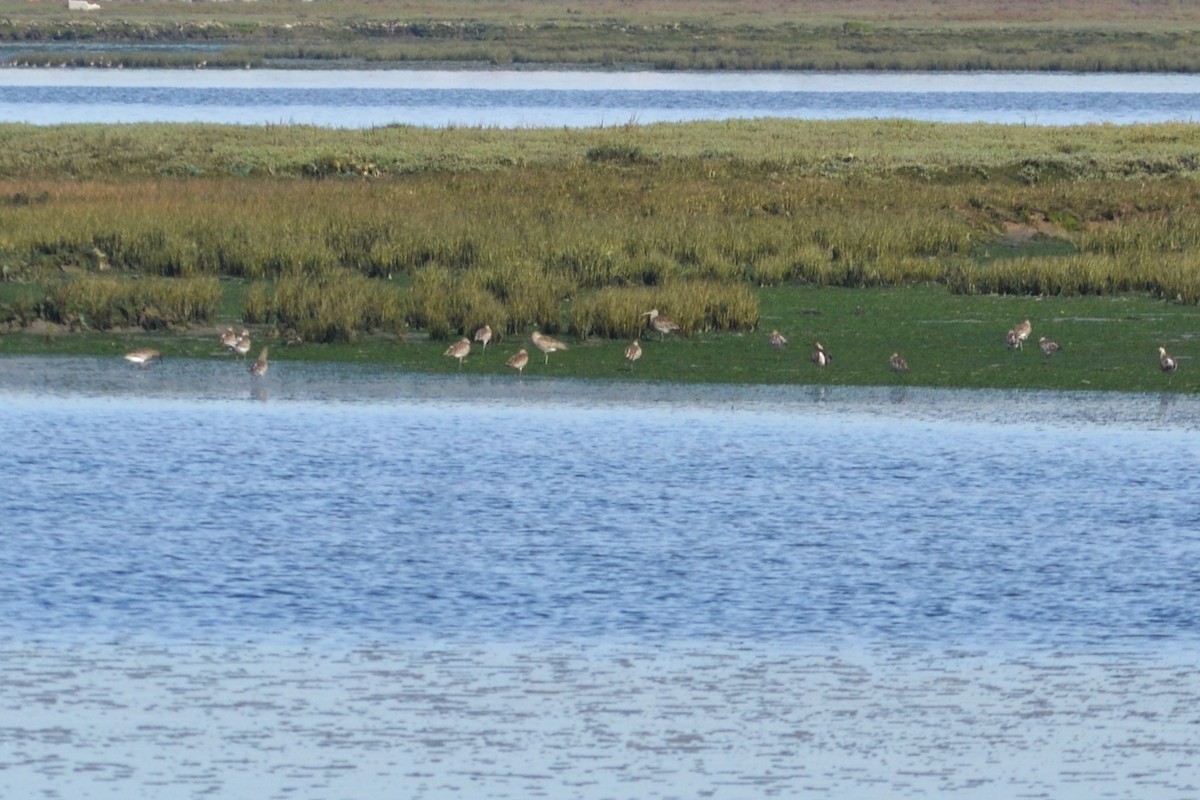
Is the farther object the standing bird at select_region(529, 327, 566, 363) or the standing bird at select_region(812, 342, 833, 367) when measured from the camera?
the standing bird at select_region(529, 327, 566, 363)

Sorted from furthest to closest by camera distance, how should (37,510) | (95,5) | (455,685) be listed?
1. (95,5)
2. (37,510)
3. (455,685)

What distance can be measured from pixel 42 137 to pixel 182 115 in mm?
17387

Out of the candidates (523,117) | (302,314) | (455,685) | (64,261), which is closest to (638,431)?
(302,314)

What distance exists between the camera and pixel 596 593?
41.1ft

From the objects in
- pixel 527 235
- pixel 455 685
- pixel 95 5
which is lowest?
pixel 455 685

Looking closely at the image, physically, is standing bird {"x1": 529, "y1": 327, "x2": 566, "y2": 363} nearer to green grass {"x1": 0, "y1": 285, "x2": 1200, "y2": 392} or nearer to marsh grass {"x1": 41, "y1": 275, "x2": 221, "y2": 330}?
green grass {"x1": 0, "y1": 285, "x2": 1200, "y2": 392}

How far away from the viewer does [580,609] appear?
1215 cm

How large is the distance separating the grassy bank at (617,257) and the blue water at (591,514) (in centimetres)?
163

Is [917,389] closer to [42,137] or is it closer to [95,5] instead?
[42,137]

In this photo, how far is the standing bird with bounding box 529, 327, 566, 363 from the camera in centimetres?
2081

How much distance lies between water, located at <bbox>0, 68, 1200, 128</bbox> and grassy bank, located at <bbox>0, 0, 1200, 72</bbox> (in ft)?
19.3

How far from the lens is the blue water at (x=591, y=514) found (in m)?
12.1

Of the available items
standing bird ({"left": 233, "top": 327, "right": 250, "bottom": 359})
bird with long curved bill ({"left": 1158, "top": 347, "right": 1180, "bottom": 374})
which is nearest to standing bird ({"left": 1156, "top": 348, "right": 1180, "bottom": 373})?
bird with long curved bill ({"left": 1158, "top": 347, "right": 1180, "bottom": 374})

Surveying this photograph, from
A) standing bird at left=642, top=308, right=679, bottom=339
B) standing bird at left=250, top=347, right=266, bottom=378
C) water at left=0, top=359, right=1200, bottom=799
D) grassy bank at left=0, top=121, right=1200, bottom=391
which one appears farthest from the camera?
grassy bank at left=0, top=121, right=1200, bottom=391
